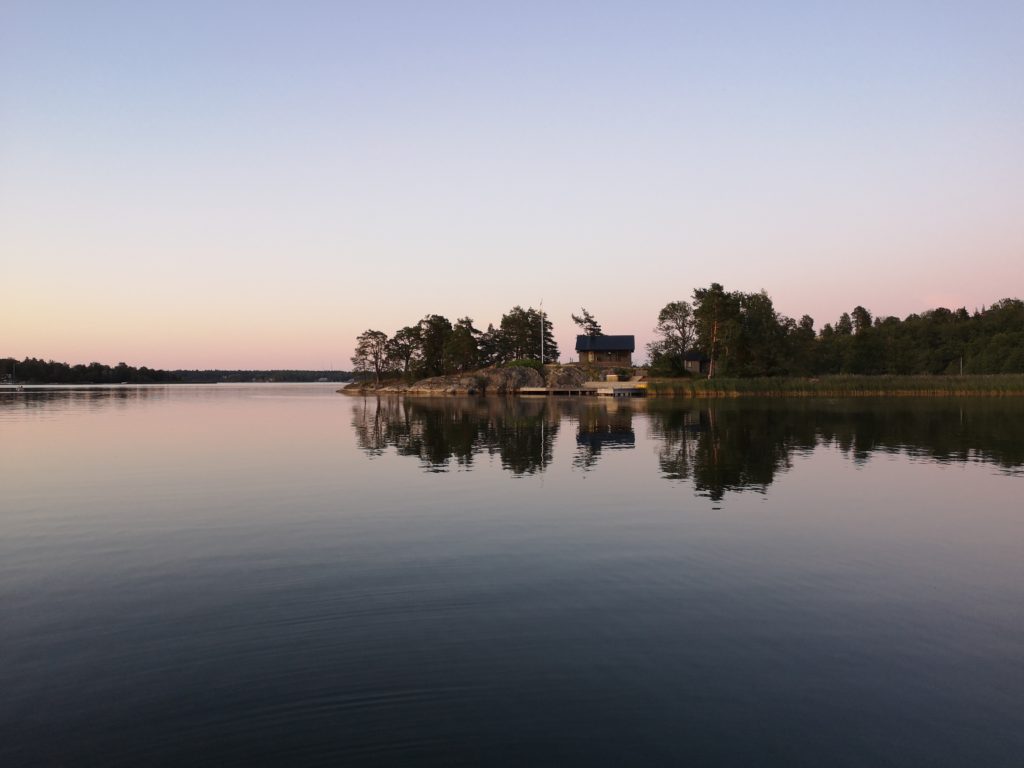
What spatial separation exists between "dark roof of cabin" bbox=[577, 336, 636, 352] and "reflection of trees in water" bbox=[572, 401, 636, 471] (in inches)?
2878

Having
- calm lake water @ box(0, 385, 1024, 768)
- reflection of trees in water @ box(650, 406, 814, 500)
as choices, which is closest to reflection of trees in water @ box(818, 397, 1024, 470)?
reflection of trees in water @ box(650, 406, 814, 500)

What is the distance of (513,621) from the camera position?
34.7 feet

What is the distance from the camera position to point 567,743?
6.96 meters

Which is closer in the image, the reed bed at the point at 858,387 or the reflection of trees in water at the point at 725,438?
the reflection of trees in water at the point at 725,438

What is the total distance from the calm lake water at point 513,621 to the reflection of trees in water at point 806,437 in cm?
344

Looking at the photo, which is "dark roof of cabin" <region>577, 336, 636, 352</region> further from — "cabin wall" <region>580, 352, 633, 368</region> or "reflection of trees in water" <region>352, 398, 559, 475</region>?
"reflection of trees in water" <region>352, 398, 559, 475</region>

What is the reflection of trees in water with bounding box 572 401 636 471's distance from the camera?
3325cm

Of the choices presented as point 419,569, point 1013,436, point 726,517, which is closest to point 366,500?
point 419,569

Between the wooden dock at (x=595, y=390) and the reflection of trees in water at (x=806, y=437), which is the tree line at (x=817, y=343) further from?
the reflection of trees in water at (x=806, y=437)

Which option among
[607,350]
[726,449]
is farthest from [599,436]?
[607,350]

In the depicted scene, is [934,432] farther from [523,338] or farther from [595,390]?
[523,338]

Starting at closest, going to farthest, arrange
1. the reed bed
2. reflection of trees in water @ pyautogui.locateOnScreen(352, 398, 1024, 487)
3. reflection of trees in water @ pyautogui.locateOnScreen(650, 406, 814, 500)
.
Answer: reflection of trees in water @ pyautogui.locateOnScreen(650, 406, 814, 500) → reflection of trees in water @ pyautogui.locateOnScreen(352, 398, 1024, 487) → the reed bed

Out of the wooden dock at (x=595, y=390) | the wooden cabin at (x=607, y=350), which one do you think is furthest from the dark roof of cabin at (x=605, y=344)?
the wooden dock at (x=595, y=390)

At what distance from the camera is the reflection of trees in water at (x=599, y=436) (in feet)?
109
